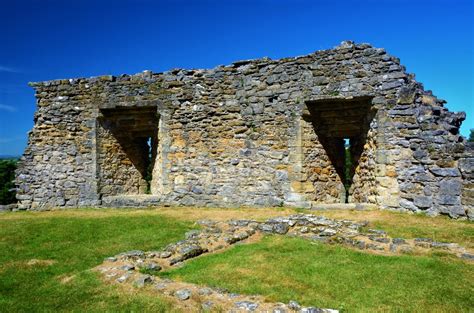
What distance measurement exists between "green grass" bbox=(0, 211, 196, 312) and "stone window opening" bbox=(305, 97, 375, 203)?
5631 millimetres

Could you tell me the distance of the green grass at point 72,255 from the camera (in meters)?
5.24

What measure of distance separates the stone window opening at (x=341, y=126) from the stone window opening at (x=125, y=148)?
5.93 meters

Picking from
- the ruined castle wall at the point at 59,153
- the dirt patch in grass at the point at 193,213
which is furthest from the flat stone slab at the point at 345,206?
the ruined castle wall at the point at 59,153

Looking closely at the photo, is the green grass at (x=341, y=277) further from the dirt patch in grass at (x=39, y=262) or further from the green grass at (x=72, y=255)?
the dirt patch in grass at (x=39, y=262)

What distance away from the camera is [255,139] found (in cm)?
1280

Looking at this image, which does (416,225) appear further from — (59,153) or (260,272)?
(59,153)

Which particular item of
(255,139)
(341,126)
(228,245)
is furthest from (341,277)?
(341,126)

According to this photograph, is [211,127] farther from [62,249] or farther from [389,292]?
[389,292]

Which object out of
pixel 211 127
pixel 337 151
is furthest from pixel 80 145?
pixel 337 151

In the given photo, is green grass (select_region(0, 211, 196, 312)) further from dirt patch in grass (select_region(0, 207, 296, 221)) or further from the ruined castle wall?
the ruined castle wall

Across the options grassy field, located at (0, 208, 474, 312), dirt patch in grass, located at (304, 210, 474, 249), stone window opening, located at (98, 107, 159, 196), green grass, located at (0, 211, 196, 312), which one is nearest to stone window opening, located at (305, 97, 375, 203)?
dirt patch in grass, located at (304, 210, 474, 249)

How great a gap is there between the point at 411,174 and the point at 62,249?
9.01 meters

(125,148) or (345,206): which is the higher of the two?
(125,148)

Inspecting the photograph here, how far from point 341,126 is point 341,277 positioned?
25.5 ft
